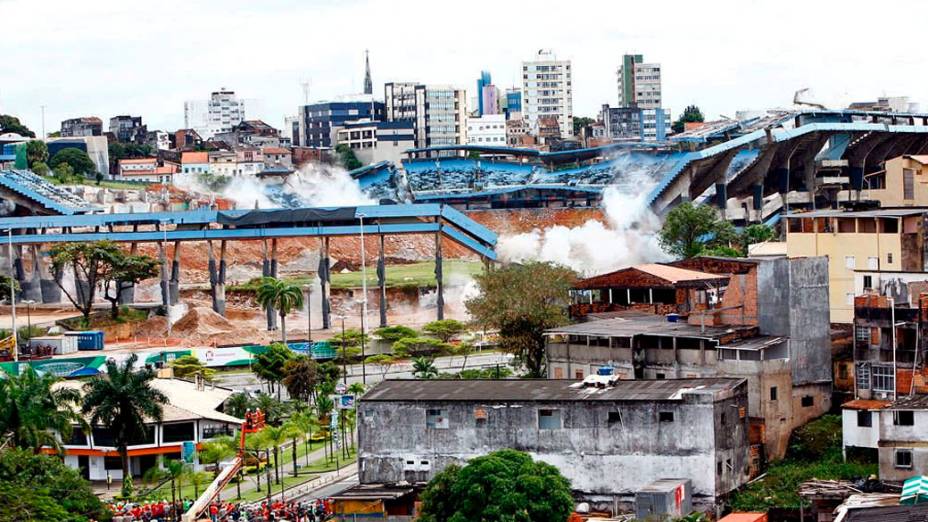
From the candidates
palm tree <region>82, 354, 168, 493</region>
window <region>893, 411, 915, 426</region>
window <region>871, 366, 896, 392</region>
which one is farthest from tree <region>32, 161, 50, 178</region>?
window <region>893, 411, 915, 426</region>

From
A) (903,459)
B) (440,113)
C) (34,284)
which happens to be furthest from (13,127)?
(903,459)

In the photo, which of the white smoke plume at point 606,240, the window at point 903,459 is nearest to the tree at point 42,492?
the window at point 903,459

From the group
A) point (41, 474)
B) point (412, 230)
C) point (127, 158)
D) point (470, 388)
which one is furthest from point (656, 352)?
point (127, 158)

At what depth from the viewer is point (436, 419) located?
4444cm

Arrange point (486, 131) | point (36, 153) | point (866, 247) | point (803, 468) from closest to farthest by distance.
→ point (803, 468)
point (866, 247)
point (36, 153)
point (486, 131)

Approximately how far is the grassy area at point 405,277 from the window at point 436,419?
5058 centimetres

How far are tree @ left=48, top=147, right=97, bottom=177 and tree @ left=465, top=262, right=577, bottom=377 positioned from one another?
3601 inches

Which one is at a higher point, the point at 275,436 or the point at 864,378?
the point at 864,378

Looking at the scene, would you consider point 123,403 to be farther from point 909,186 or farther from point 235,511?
point 909,186

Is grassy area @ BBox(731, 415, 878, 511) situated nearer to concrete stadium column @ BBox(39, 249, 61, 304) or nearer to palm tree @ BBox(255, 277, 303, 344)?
palm tree @ BBox(255, 277, 303, 344)

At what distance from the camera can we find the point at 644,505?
39750mm

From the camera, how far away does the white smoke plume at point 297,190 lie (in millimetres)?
123875

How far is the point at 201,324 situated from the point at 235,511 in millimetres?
42445

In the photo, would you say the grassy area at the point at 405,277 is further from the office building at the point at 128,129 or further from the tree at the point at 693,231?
the office building at the point at 128,129
